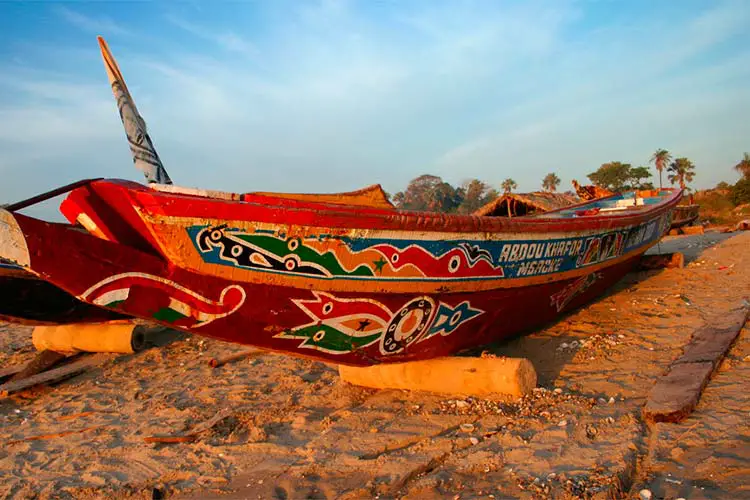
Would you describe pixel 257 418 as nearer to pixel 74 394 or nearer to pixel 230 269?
pixel 230 269

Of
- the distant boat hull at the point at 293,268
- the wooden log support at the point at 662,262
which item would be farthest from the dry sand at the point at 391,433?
the wooden log support at the point at 662,262

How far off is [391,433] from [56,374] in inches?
151

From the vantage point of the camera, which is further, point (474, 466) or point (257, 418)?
point (257, 418)

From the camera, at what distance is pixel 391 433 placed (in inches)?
119

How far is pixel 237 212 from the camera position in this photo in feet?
8.64

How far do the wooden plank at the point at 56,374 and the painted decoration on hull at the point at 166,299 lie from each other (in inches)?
120

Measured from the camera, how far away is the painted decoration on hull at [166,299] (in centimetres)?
251

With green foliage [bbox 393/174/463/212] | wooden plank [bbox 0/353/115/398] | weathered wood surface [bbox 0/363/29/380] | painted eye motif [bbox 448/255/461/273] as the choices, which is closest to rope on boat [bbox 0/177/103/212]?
painted eye motif [bbox 448/255/461/273]

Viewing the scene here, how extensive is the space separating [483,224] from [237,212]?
1704mm

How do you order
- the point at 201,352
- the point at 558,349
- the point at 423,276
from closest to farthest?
1. the point at 423,276
2. the point at 558,349
3. the point at 201,352

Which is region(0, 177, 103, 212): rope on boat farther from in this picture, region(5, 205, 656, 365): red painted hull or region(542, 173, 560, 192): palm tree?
region(542, 173, 560, 192): palm tree

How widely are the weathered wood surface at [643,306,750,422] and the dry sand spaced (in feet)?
0.23

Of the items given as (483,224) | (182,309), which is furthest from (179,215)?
(483,224)

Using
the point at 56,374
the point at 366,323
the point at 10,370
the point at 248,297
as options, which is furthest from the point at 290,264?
the point at 10,370
